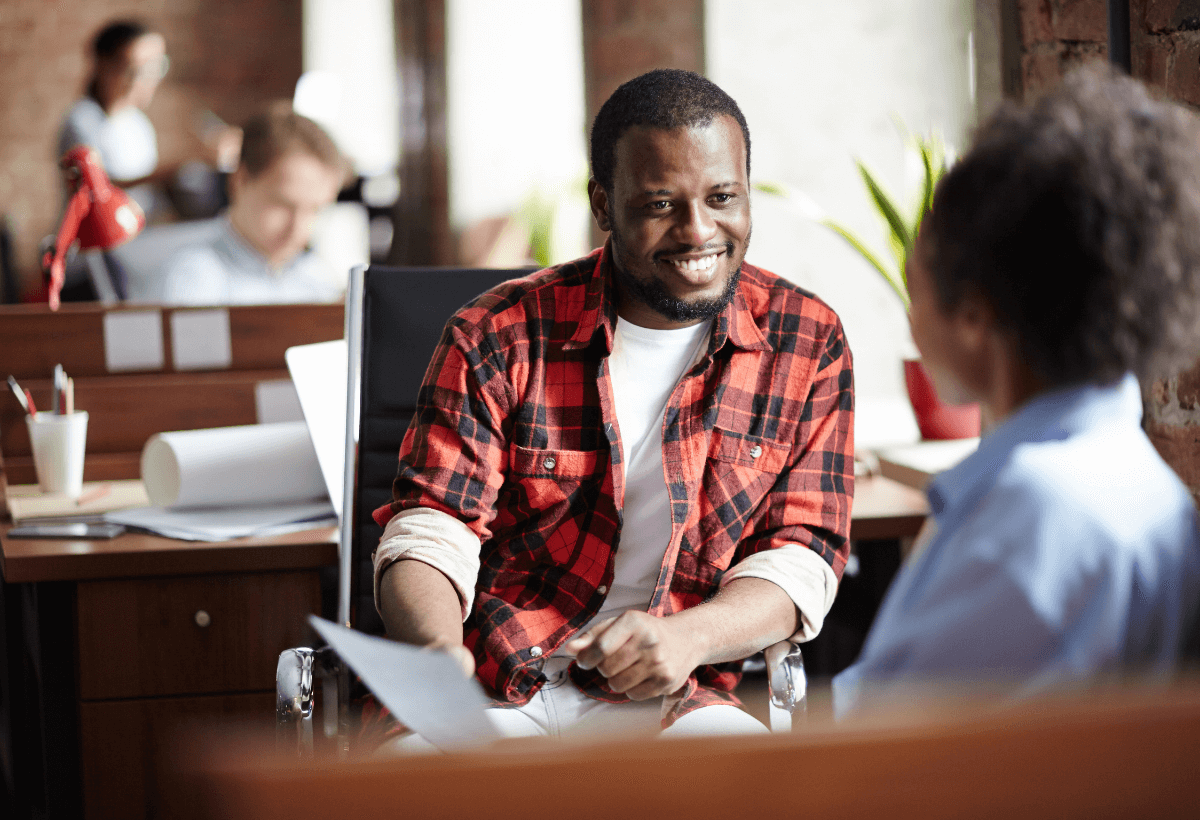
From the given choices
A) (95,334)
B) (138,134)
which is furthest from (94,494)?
(138,134)

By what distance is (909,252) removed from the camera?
1638 millimetres

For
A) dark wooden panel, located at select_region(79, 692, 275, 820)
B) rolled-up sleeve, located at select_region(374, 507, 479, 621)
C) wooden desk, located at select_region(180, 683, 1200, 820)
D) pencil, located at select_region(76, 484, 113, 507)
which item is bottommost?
dark wooden panel, located at select_region(79, 692, 275, 820)

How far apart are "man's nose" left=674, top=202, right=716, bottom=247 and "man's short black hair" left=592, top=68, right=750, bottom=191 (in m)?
0.09

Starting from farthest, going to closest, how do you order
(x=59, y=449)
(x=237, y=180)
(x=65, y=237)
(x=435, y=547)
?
(x=237, y=180), (x=65, y=237), (x=59, y=449), (x=435, y=547)

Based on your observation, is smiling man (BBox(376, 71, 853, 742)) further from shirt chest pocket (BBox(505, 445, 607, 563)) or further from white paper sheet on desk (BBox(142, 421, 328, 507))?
white paper sheet on desk (BBox(142, 421, 328, 507))

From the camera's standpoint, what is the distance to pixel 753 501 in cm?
117

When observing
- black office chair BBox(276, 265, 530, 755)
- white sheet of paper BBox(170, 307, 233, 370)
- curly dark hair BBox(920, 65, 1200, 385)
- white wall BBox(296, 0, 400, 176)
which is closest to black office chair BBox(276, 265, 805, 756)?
black office chair BBox(276, 265, 530, 755)

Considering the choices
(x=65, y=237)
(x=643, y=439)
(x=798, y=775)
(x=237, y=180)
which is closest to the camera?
(x=798, y=775)

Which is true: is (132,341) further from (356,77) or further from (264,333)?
(356,77)

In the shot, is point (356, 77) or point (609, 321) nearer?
point (609, 321)

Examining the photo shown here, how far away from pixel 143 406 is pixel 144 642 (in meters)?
0.57

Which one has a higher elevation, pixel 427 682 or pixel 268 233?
pixel 268 233

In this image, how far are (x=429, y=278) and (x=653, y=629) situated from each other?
61cm

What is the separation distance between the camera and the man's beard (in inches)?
45.6
